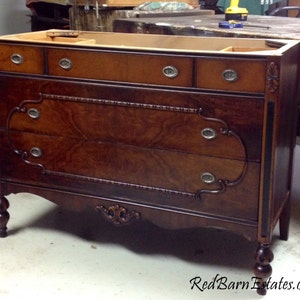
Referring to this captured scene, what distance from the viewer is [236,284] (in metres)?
1.61

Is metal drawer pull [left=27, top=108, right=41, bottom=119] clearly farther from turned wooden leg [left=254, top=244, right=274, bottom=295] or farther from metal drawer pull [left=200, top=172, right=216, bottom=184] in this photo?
turned wooden leg [left=254, top=244, right=274, bottom=295]

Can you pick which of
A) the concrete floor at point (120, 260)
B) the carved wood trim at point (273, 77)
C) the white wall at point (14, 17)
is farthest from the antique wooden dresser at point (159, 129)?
the white wall at point (14, 17)

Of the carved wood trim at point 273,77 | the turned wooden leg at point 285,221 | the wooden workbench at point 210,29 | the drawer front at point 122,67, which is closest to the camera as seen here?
the carved wood trim at point 273,77

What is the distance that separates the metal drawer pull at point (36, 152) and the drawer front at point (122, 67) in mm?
262

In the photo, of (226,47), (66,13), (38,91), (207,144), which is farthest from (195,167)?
(66,13)

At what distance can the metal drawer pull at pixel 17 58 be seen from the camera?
168 centimetres

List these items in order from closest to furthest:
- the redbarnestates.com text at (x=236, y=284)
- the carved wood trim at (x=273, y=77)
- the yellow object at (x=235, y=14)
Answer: the carved wood trim at (x=273, y=77), the redbarnestates.com text at (x=236, y=284), the yellow object at (x=235, y=14)

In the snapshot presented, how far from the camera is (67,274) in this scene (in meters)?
1.67

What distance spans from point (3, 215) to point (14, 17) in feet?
9.51

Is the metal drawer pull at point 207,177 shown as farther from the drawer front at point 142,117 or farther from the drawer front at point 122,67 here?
the drawer front at point 122,67

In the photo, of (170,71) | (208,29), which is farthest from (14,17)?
(170,71)

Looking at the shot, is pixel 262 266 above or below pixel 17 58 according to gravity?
below

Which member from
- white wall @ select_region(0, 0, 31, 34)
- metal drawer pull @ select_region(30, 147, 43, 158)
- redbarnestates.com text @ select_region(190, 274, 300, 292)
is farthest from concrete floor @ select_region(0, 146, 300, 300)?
white wall @ select_region(0, 0, 31, 34)

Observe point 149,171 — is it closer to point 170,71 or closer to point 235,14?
point 170,71
